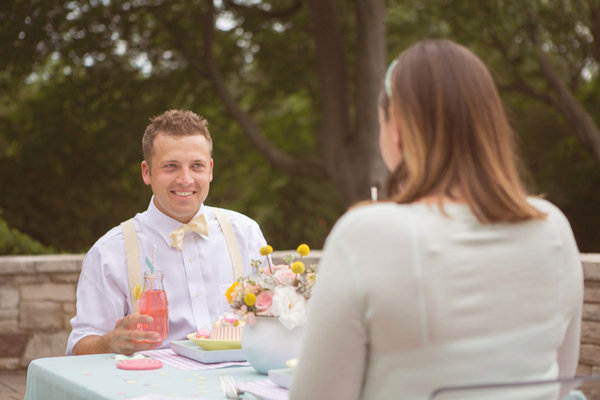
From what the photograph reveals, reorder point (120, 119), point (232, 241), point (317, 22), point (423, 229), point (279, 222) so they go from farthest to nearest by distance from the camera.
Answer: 1. point (279, 222)
2. point (120, 119)
3. point (317, 22)
4. point (232, 241)
5. point (423, 229)

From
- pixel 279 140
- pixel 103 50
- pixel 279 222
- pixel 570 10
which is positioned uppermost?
pixel 570 10

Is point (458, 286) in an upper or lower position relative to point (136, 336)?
upper

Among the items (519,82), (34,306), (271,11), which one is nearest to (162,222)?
(34,306)

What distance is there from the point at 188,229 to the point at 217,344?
72 centimetres

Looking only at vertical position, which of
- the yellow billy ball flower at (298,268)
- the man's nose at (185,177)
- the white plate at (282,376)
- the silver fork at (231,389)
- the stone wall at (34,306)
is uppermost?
the man's nose at (185,177)

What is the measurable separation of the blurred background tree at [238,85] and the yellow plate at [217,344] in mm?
6790

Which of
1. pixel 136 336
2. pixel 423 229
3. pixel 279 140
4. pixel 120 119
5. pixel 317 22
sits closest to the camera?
pixel 423 229

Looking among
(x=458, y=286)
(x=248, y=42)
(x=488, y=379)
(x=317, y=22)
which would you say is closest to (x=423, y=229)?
(x=458, y=286)

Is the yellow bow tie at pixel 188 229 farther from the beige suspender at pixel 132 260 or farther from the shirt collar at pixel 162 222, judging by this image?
the beige suspender at pixel 132 260

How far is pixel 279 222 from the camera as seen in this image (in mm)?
12844

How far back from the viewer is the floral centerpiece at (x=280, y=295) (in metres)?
2.21

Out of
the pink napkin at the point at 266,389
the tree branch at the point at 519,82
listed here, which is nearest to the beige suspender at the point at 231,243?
the pink napkin at the point at 266,389

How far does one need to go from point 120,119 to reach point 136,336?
8.59 metres

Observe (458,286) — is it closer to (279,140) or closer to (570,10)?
(570,10)
